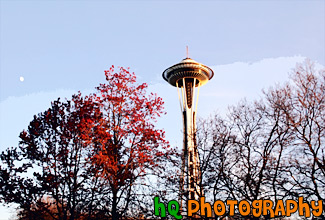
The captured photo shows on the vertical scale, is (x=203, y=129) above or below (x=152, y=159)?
above

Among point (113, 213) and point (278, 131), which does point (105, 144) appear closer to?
point (113, 213)

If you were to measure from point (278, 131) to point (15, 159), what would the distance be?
13.6m

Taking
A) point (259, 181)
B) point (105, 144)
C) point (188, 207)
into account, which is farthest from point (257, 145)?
point (105, 144)

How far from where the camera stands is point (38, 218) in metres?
15.4

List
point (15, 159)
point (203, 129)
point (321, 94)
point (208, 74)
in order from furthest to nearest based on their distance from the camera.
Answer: point (208, 74)
point (203, 129)
point (15, 159)
point (321, 94)

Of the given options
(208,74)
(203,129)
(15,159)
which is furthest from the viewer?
(208,74)

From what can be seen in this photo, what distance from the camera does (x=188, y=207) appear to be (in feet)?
49.3

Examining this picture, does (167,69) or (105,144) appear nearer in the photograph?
(105,144)

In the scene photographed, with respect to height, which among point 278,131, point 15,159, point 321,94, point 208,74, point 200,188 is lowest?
point 200,188

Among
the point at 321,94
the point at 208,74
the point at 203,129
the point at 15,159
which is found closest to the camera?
the point at 321,94

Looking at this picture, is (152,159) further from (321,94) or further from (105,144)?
(321,94)

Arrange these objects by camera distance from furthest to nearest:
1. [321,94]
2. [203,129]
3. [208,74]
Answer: [208,74] → [203,129] → [321,94]

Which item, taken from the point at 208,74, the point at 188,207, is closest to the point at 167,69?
the point at 208,74

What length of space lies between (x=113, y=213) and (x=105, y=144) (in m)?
3.53
